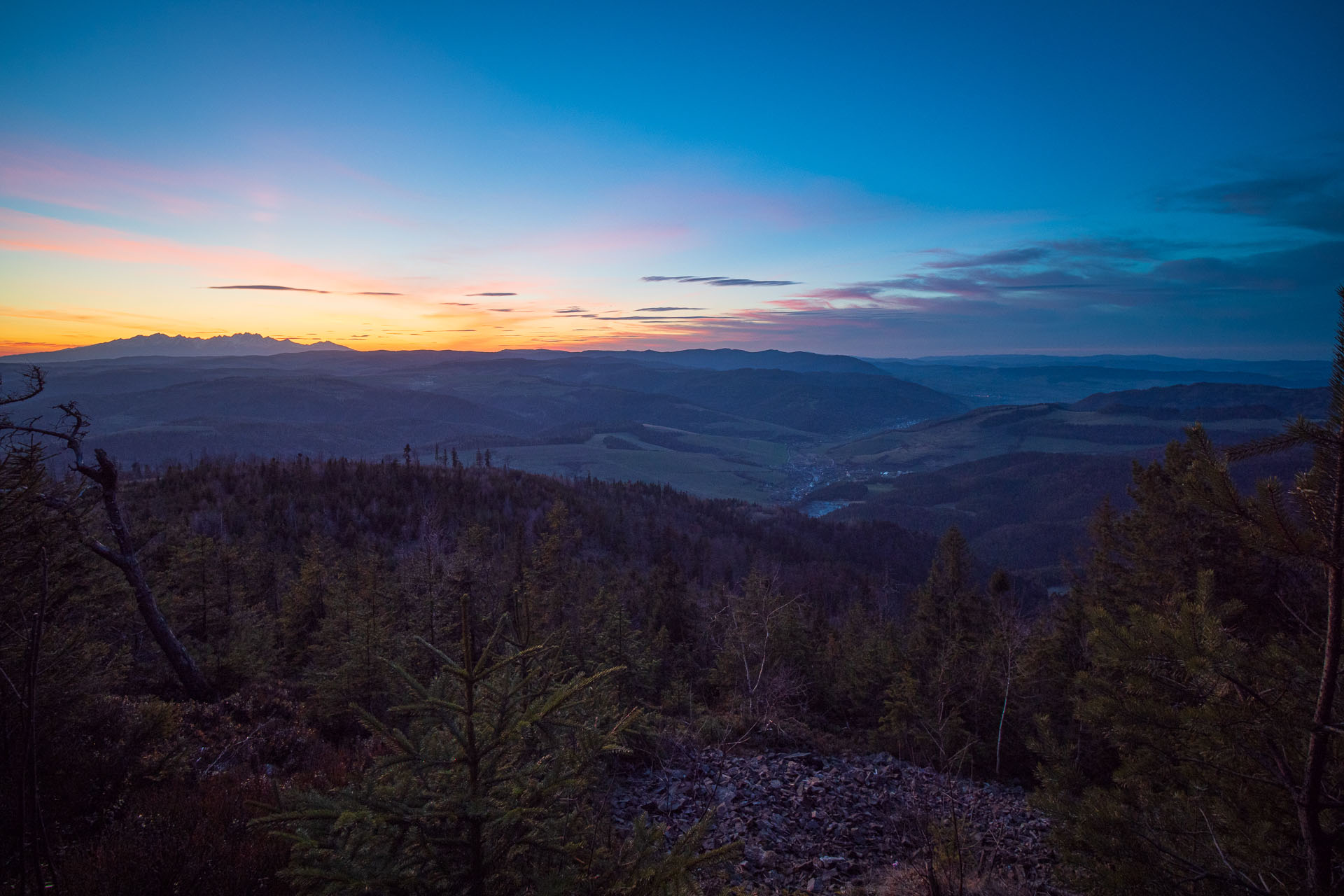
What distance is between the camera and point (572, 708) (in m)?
5.52

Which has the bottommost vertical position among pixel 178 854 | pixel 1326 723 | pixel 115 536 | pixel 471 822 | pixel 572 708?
pixel 178 854

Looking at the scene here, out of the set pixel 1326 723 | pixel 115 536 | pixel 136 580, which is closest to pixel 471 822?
pixel 1326 723

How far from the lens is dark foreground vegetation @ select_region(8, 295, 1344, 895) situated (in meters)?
3.79

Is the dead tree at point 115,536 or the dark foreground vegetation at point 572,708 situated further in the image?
the dead tree at point 115,536

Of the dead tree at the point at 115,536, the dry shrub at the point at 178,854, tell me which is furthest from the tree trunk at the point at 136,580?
the dry shrub at the point at 178,854

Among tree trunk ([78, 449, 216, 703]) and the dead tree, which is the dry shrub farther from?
tree trunk ([78, 449, 216, 703])

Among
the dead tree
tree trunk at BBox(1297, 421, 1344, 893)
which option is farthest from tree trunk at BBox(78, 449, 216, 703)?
tree trunk at BBox(1297, 421, 1344, 893)

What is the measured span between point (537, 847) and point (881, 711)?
24.1 m

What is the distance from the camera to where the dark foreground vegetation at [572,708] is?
3.79m

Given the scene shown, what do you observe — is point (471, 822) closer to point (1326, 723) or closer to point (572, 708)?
point (572, 708)

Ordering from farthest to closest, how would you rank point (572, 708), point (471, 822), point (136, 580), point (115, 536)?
point (115, 536), point (136, 580), point (572, 708), point (471, 822)

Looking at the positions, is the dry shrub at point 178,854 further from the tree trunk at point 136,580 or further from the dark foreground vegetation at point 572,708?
the tree trunk at point 136,580

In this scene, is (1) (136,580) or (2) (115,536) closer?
(1) (136,580)

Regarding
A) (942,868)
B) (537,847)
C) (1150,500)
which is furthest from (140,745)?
(1150,500)
